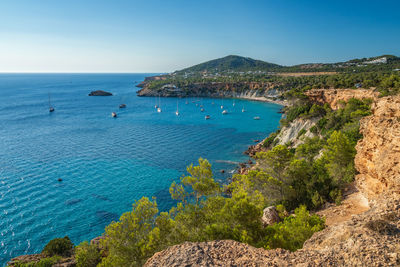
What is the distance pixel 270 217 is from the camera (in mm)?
18938

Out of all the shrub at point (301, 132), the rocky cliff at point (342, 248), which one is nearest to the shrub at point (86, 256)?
the rocky cliff at point (342, 248)

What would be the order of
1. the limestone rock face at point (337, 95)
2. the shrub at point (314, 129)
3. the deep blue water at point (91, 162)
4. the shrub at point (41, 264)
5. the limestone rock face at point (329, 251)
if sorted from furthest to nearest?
1. the limestone rock face at point (337, 95)
2. the shrub at point (314, 129)
3. the deep blue water at point (91, 162)
4. the shrub at point (41, 264)
5. the limestone rock face at point (329, 251)

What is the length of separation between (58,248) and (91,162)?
24.0 meters

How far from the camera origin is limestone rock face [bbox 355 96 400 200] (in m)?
12.4

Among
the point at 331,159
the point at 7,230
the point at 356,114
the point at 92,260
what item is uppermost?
the point at 356,114

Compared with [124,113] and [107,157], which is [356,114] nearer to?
[107,157]

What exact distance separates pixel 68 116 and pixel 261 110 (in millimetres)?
76759

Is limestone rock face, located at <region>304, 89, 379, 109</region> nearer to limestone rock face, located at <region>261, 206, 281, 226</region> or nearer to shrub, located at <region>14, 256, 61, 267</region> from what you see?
limestone rock face, located at <region>261, 206, 281, 226</region>

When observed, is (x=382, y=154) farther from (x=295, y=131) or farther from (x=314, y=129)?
(x=295, y=131)

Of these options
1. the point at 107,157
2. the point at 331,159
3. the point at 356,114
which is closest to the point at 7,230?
the point at 107,157

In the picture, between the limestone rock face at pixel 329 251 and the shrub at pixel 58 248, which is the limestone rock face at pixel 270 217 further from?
the shrub at pixel 58 248

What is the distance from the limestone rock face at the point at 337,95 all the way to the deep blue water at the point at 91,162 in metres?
16.7

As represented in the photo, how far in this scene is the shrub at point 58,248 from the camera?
68.3ft

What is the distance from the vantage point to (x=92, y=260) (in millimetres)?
17875
